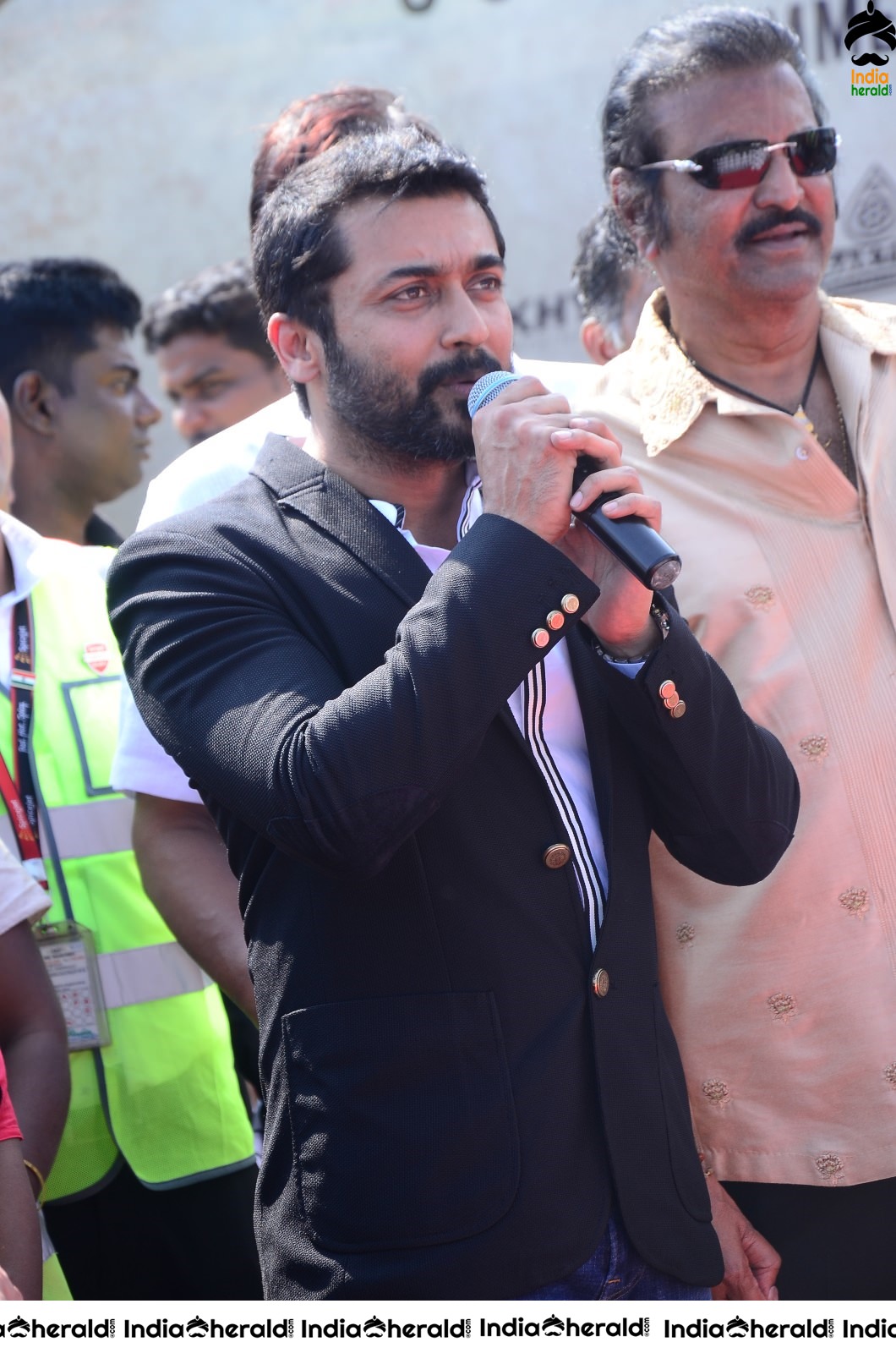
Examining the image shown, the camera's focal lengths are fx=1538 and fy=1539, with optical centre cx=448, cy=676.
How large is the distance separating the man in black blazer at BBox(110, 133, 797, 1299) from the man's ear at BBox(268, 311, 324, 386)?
11 centimetres

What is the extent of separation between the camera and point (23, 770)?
2.87 meters

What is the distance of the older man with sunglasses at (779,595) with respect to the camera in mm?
2195

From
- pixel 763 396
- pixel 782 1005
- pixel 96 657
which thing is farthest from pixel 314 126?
pixel 782 1005

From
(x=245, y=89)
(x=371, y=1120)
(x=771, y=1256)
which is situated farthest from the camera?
(x=245, y=89)

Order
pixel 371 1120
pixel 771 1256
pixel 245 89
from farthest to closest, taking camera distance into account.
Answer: pixel 245 89, pixel 771 1256, pixel 371 1120

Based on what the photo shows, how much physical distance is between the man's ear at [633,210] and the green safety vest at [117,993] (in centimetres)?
130

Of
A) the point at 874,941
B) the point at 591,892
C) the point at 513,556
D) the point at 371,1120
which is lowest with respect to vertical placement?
the point at 874,941

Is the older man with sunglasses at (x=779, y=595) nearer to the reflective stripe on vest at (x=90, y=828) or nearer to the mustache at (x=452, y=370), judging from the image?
the mustache at (x=452, y=370)

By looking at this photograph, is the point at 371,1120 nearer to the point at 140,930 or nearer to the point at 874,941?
the point at 874,941

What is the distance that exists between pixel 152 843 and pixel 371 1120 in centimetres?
114

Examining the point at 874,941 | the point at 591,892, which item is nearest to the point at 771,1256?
the point at 874,941

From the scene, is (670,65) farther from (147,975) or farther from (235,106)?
(235,106)

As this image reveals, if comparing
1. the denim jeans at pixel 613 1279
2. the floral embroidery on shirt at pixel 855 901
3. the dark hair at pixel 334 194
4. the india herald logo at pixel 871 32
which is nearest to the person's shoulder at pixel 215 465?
the dark hair at pixel 334 194
